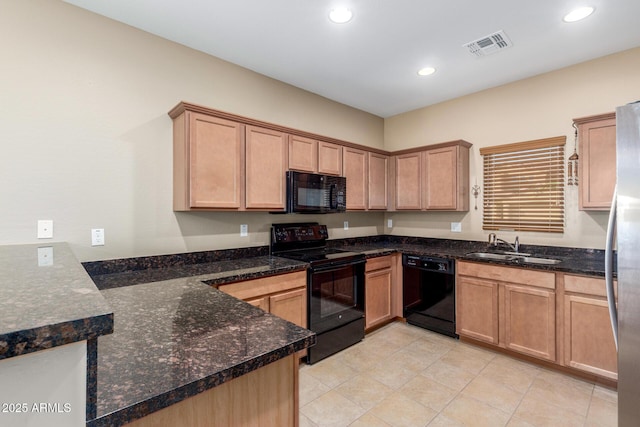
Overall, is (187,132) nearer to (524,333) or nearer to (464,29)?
(464,29)

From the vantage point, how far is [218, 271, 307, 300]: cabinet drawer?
2.21m

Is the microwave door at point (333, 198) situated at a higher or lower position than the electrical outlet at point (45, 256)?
higher

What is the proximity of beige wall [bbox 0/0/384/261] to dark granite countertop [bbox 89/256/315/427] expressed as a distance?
2.18 ft

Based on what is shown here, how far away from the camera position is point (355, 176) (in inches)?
144

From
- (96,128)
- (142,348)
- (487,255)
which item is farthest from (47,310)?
(487,255)

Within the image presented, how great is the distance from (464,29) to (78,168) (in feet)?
10.0

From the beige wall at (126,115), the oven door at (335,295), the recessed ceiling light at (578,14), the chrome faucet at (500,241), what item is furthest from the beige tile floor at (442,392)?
the recessed ceiling light at (578,14)

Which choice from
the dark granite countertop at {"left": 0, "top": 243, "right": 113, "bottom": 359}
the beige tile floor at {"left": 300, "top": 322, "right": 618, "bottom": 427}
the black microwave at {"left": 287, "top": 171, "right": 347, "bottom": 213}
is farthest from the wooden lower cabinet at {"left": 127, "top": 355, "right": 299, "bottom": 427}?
the black microwave at {"left": 287, "top": 171, "right": 347, "bottom": 213}

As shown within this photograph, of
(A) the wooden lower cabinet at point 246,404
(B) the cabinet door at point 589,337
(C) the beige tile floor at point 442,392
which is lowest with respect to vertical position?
(C) the beige tile floor at point 442,392

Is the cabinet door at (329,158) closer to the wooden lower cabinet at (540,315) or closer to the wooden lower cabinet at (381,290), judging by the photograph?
the wooden lower cabinet at (381,290)

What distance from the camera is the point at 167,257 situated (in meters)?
2.46

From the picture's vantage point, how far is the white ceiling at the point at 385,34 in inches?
82.9

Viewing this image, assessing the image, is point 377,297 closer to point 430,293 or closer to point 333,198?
point 430,293

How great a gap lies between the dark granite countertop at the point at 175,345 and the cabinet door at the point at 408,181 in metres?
2.89
